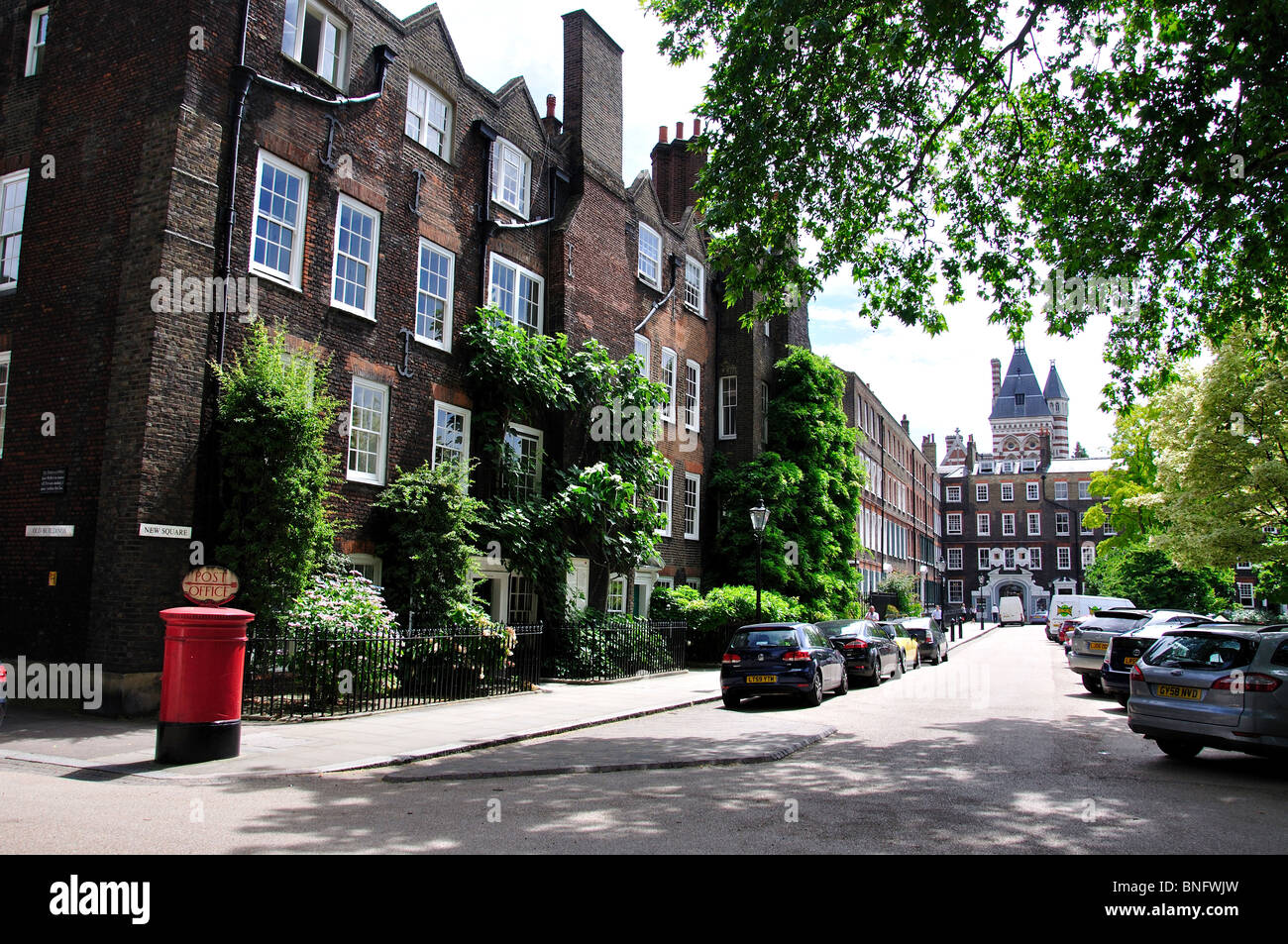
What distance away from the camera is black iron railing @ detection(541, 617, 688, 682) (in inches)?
758

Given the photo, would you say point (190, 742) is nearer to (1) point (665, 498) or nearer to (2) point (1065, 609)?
(1) point (665, 498)

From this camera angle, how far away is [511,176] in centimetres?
2095

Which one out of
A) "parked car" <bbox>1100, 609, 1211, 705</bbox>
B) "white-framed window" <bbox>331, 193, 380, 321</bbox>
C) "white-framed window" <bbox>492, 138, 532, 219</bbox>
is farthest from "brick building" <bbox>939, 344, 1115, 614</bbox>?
"white-framed window" <bbox>331, 193, 380, 321</bbox>

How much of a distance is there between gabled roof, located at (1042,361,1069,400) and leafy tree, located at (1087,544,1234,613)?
6963 cm

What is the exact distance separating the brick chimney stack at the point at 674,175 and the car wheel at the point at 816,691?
64.4 ft

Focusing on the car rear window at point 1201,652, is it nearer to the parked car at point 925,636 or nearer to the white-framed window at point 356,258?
the white-framed window at point 356,258

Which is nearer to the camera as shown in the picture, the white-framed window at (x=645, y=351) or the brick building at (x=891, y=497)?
the white-framed window at (x=645, y=351)

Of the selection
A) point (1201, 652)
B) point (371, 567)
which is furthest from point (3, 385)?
point (1201, 652)

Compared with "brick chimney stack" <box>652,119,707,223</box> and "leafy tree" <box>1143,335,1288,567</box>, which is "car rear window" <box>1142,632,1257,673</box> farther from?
"brick chimney stack" <box>652,119,707,223</box>

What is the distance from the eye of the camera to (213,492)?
13.1m

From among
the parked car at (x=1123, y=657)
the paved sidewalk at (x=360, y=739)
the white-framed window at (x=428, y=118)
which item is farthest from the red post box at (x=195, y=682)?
the parked car at (x=1123, y=657)

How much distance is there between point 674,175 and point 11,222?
70.7 feet

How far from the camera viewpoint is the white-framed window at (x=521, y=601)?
790 inches
